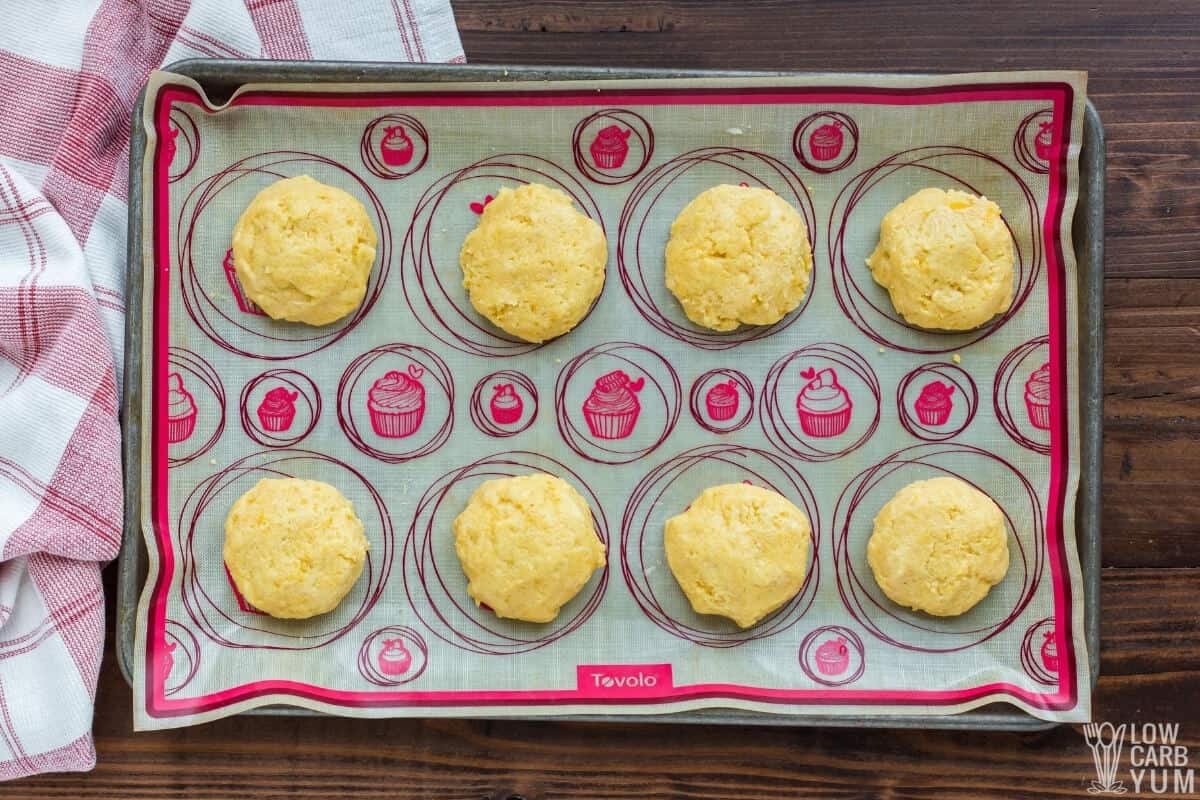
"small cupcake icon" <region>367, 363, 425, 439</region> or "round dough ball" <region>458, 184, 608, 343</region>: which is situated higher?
"round dough ball" <region>458, 184, 608, 343</region>

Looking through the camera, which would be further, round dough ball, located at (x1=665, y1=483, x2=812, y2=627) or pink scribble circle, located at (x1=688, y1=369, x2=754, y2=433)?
pink scribble circle, located at (x1=688, y1=369, x2=754, y2=433)

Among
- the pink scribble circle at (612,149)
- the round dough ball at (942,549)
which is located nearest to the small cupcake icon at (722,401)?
the round dough ball at (942,549)

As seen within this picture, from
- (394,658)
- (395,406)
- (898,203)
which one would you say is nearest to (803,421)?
(898,203)

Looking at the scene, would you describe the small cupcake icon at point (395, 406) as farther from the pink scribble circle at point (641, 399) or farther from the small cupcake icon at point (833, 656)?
the small cupcake icon at point (833, 656)

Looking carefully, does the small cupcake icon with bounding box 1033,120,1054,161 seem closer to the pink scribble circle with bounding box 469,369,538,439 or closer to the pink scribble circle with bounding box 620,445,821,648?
the pink scribble circle with bounding box 620,445,821,648

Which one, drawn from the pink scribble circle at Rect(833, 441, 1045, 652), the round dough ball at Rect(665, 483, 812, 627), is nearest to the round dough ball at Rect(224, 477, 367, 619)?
the round dough ball at Rect(665, 483, 812, 627)

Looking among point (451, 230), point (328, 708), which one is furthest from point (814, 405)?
point (328, 708)

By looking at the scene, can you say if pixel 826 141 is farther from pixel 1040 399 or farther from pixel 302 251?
pixel 302 251
